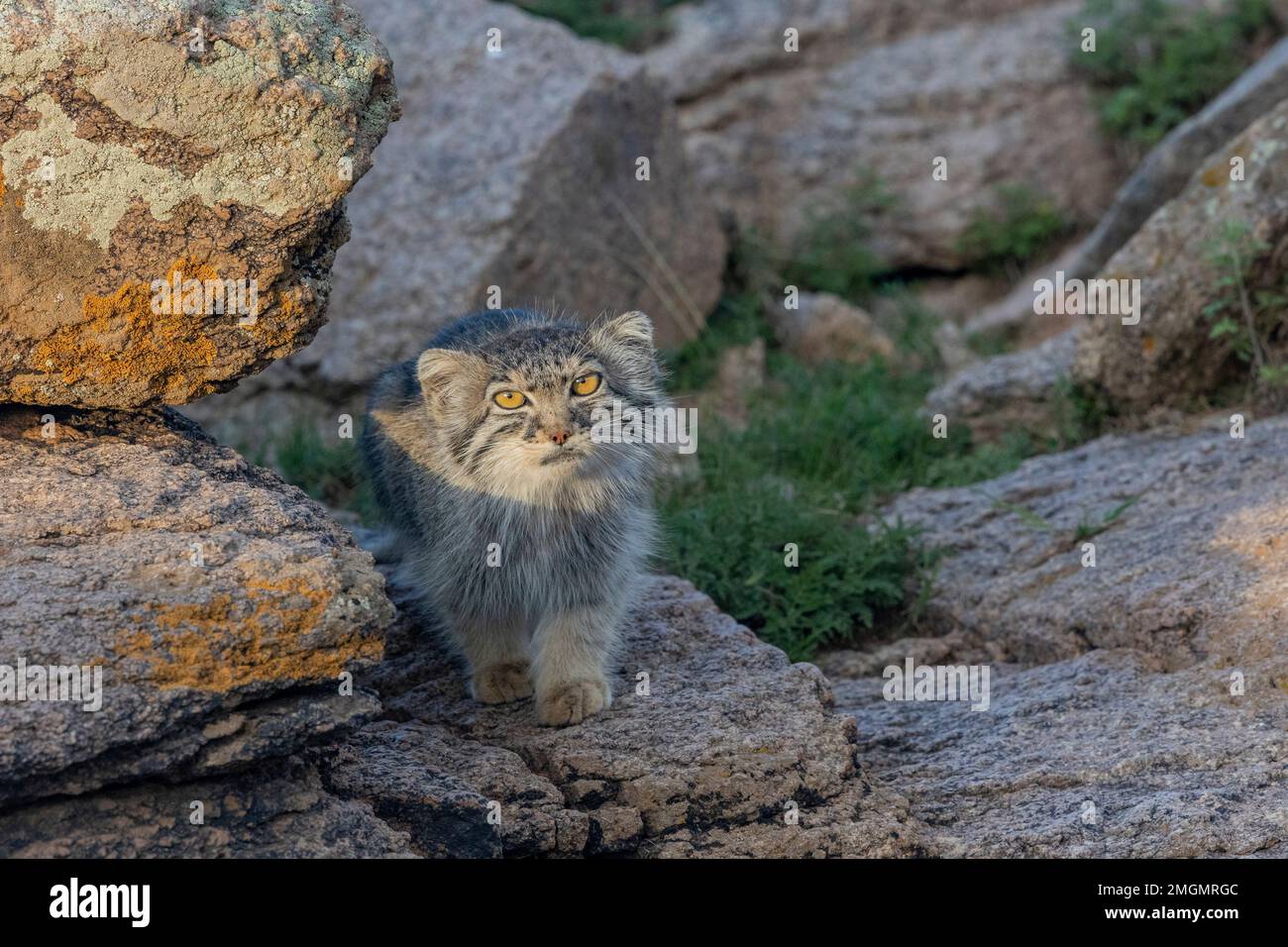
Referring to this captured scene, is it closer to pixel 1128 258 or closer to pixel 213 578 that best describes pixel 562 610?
pixel 213 578

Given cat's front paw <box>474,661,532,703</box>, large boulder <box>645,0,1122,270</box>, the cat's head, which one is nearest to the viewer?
the cat's head

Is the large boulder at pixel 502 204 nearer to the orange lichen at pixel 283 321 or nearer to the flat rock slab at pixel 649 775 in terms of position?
the flat rock slab at pixel 649 775

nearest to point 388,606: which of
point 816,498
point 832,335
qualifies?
point 816,498

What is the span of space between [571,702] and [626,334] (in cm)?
156

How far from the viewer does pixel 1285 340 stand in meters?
8.20

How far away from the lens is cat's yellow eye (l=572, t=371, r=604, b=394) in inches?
217

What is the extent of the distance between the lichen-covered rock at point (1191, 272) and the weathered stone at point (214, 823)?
18.5ft

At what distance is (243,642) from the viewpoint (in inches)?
161

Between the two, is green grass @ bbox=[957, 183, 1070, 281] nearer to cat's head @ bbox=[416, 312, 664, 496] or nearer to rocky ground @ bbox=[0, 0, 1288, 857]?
rocky ground @ bbox=[0, 0, 1288, 857]

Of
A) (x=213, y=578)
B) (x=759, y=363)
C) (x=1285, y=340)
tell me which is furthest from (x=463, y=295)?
(x=213, y=578)

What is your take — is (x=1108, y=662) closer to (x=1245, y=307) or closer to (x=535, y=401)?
(x=535, y=401)

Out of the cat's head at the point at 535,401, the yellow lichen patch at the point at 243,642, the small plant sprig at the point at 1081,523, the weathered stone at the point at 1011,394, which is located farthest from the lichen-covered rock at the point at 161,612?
the weathered stone at the point at 1011,394

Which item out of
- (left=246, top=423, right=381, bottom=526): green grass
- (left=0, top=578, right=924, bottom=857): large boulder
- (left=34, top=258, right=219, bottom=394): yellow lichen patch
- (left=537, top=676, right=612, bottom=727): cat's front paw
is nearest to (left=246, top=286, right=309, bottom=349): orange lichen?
(left=34, top=258, right=219, bottom=394): yellow lichen patch

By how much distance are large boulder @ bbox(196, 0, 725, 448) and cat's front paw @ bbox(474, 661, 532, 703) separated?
4150mm
